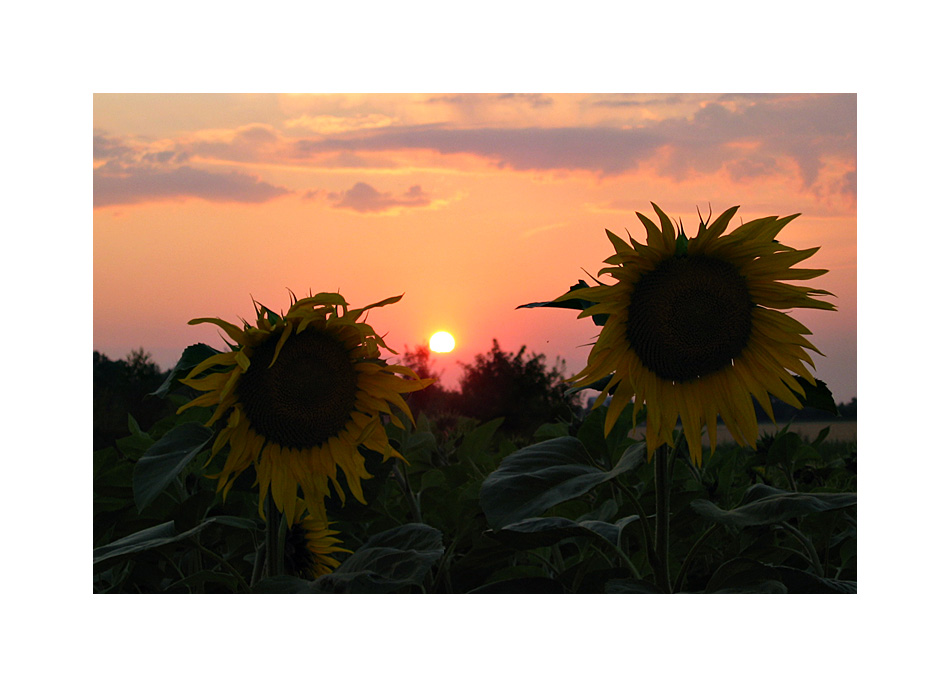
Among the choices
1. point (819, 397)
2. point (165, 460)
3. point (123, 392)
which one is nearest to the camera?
point (165, 460)

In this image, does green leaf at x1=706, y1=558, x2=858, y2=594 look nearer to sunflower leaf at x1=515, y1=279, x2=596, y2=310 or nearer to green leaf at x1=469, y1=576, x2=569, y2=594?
green leaf at x1=469, y1=576, x2=569, y2=594

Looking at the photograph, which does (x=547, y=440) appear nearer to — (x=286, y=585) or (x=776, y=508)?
(x=776, y=508)

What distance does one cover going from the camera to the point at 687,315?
4.34 ft

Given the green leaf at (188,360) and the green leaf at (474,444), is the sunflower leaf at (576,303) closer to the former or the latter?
the green leaf at (188,360)

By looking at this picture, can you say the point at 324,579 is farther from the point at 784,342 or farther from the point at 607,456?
the point at 784,342

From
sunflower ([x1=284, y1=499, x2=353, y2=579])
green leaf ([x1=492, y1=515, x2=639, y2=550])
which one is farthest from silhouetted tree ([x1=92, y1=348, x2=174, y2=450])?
green leaf ([x1=492, y1=515, x2=639, y2=550])

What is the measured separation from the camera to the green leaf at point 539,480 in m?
1.15

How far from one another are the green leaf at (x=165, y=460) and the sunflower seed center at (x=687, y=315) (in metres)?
0.74

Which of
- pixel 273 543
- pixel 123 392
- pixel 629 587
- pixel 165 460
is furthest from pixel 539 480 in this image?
pixel 123 392

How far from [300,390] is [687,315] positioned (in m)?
0.67

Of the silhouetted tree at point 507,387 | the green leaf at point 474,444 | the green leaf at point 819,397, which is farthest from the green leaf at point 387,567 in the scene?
the silhouetted tree at point 507,387

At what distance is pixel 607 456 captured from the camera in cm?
155
